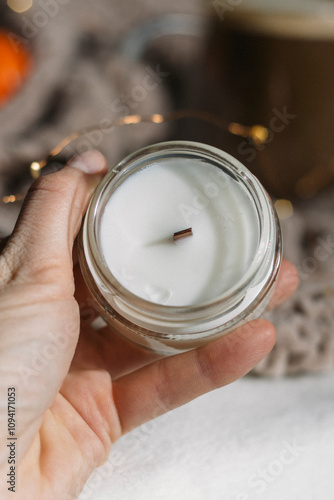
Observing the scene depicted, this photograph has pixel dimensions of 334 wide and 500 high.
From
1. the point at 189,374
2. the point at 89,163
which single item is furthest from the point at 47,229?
the point at 189,374

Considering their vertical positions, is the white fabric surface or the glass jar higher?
the glass jar

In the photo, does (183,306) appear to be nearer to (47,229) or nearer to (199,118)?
(47,229)

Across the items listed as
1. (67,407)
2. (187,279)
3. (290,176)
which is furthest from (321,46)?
(67,407)

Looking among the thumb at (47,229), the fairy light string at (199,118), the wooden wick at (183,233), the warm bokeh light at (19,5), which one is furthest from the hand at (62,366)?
the warm bokeh light at (19,5)

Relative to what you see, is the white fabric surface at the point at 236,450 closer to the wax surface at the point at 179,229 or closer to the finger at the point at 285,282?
the finger at the point at 285,282

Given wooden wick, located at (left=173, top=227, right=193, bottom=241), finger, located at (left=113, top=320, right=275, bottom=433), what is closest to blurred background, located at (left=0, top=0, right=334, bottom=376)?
finger, located at (left=113, top=320, right=275, bottom=433)

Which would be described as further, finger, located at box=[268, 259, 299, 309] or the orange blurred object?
the orange blurred object

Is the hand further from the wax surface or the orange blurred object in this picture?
the orange blurred object
